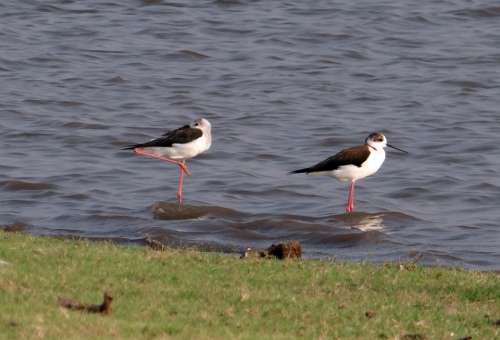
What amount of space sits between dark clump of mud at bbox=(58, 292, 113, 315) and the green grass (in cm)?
8

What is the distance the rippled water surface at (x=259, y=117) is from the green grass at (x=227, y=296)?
412 cm

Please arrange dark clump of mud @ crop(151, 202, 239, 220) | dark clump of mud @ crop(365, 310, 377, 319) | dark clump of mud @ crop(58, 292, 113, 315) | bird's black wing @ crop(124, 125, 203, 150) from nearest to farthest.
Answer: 1. dark clump of mud @ crop(58, 292, 113, 315)
2. dark clump of mud @ crop(365, 310, 377, 319)
3. dark clump of mud @ crop(151, 202, 239, 220)
4. bird's black wing @ crop(124, 125, 203, 150)

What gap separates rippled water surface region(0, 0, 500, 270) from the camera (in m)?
16.5

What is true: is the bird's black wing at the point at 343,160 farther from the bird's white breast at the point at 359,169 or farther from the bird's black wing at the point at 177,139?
the bird's black wing at the point at 177,139

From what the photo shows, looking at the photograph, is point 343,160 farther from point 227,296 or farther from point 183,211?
point 227,296

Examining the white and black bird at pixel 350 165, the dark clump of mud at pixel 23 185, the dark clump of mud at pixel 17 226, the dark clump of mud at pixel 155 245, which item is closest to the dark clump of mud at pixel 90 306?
the dark clump of mud at pixel 155 245

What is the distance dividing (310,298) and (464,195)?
926cm

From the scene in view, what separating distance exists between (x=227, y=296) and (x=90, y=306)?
48.3 inches

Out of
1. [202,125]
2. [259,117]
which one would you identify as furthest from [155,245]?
[259,117]

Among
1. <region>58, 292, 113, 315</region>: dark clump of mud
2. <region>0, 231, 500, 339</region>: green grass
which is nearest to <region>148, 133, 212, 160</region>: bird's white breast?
<region>0, 231, 500, 339</region>: green grass

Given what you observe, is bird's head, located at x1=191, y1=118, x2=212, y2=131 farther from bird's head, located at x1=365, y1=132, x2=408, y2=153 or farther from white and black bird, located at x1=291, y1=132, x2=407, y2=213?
bird's head, located at x1=365, y1=132, x2=408, y2=153

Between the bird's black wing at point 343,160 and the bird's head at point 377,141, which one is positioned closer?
the bird's black wing at point 343,160

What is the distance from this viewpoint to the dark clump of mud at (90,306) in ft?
27.4

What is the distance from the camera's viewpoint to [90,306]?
854 cm
